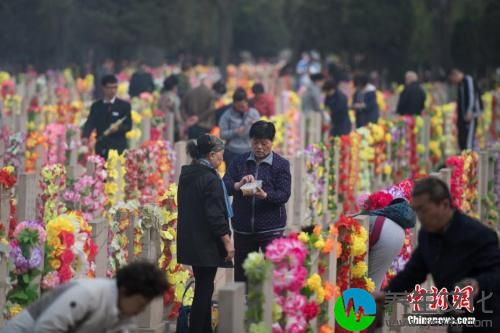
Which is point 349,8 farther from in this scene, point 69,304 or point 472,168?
point 69,304

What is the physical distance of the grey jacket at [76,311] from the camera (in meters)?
7.35

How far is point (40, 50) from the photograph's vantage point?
48312mm

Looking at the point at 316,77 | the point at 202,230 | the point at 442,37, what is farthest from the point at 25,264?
the point at 442,37

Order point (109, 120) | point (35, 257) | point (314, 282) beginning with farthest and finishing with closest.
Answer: point (109, 120)
point (35, 257)
point (314, 282)

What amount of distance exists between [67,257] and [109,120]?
7.57m

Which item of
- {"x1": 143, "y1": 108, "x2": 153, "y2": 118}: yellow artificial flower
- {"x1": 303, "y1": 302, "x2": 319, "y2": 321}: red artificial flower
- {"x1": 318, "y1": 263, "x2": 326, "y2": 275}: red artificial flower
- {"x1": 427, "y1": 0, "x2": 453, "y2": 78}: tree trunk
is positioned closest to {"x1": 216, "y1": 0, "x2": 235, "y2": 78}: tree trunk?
{"x1": 427, "y1": 0, "x2": 453, "y2": 78}: tree trunk

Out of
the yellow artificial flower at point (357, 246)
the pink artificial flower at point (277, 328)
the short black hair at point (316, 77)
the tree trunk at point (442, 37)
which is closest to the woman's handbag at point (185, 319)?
the yellow artificial flower at point (357, 246)

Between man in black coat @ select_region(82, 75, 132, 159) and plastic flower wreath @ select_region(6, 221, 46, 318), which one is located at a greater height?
man in black coat @ select_region(82, 75, 132, 159)

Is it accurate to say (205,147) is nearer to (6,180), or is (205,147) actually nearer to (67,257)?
(67,257)

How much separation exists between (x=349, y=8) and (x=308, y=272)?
152 ft

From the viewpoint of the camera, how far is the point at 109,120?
698 inches

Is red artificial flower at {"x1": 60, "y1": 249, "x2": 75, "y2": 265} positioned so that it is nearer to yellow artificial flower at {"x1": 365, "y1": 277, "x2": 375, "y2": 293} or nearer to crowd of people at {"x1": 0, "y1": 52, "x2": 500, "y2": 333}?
crowd of people at {"x1": 0, "y1": 52, "x2": 500, "y2": 333}

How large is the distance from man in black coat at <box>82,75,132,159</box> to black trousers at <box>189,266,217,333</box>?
275 inches

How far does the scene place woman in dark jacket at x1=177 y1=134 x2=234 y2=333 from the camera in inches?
423
